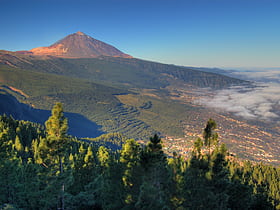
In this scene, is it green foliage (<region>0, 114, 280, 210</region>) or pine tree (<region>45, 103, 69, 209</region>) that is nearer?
green foliage (<region>0, 114, 280, 210</region>)

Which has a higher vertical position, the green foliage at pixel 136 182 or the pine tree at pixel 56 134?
the pine tree at pixel 56 134

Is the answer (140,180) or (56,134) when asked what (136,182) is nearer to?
(140,180)

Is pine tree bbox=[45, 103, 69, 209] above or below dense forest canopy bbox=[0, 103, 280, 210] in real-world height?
above

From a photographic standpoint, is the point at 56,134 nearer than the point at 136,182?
Yes

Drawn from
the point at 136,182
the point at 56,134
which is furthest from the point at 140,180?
the point at 56,134

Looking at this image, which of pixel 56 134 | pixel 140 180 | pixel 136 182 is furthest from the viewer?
pixel 136 182

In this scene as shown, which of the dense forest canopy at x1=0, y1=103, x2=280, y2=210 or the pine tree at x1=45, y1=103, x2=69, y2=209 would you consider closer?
the dense forest canopy at x1=0, y1=103, x2=280, y2=210

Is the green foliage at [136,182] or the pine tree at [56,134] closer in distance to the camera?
the green foliage at [136,182]

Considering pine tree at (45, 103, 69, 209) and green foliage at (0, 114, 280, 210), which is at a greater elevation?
pine tree at (45, 103, 69, 209)

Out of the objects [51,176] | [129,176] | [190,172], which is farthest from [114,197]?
[190,172]

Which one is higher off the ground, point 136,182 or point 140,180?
point 140,180

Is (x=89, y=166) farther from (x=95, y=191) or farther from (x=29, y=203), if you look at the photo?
(x=29, y=203)
